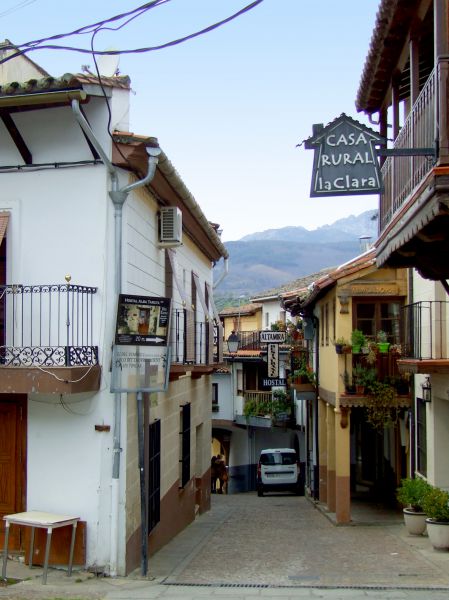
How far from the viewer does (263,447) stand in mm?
40594

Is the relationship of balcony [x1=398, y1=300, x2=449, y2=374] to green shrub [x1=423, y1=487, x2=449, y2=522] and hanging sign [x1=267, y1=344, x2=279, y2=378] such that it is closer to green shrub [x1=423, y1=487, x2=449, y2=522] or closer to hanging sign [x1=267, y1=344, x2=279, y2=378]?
green shrub [x1=423, y1=487, x2=449, y2=522]

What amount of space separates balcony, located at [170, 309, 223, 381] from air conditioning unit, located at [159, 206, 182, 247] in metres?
1.37

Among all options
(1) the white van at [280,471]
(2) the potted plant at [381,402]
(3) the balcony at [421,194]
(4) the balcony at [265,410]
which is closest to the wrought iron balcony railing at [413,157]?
(3) the balcony at [421,194]

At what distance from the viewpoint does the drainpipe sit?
978cm

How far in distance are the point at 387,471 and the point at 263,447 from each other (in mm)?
16804

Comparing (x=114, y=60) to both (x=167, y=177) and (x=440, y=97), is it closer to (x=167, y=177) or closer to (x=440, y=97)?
(x=167, y=177)

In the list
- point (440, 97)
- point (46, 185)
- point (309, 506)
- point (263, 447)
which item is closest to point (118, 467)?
point (46, 185)

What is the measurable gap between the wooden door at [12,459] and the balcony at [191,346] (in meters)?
2.85

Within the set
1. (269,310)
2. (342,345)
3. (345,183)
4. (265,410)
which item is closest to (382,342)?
(342,345)

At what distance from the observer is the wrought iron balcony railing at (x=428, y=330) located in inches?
554

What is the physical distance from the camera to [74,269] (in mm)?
10305

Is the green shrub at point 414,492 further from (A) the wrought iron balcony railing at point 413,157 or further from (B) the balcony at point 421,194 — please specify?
(A) the wrought iron balcony railing at point 413,157

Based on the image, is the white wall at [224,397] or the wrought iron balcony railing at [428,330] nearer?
the wrought iron balcony railing at [428,330]

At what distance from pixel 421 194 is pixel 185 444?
11.2m
